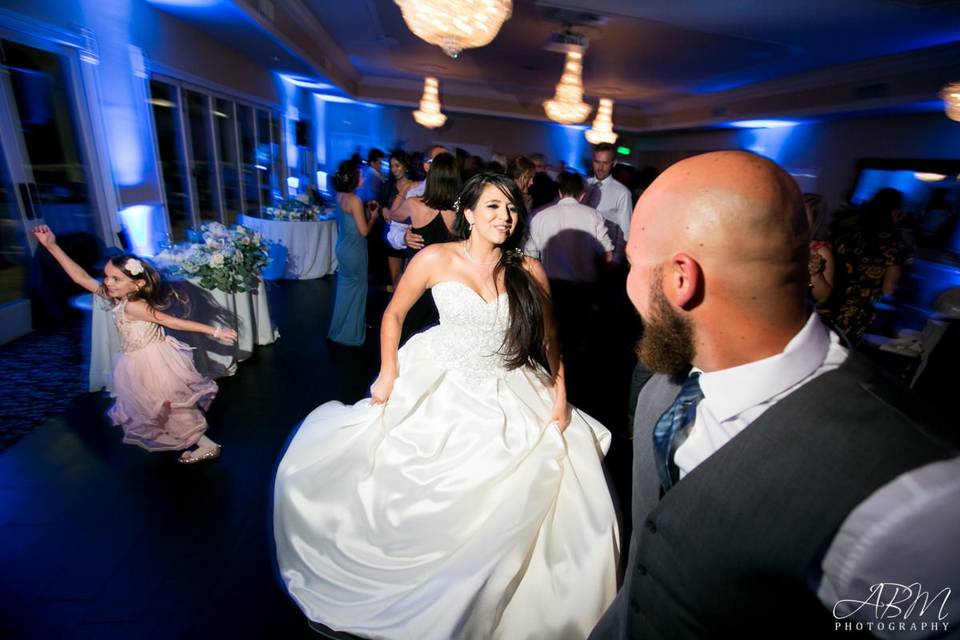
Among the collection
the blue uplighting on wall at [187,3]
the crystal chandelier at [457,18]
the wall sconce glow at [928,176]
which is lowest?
the wall sconce glow at [928,176]

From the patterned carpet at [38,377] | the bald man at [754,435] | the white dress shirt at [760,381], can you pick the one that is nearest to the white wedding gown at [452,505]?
the bald man at [754,435]

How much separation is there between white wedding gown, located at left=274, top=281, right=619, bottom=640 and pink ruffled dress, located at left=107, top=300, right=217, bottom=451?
40.8 inches

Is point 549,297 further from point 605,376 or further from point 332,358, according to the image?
point 332,358

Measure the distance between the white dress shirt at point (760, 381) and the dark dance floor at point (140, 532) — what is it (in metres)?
1.70

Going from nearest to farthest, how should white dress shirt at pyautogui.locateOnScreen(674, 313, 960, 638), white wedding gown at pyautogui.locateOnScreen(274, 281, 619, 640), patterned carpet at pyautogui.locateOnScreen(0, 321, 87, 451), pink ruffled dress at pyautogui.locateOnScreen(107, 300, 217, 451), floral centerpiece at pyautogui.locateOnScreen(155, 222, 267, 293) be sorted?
white dress shirt at pyautogui.locateOnScreen(674, 313, 960, 638)
white wedding gown at pyautogui.locateOnScreen(274, 281, 619, 640)
pink ruffled dress at pyautogui.locateOnScreen(107, 300, 217, 451)
patterned carpet at pyautogui.locateOnScreen(0, 321, 87, 451)
floral centerpiece at pyautogui.locateOnScreen(155, 222, 267, 293)

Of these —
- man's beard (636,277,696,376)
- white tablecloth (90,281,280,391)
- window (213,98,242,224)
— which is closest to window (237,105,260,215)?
window (213,98,242,224)

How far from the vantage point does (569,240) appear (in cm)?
389

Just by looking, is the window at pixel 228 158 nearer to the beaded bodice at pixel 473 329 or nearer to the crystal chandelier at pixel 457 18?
the crystal chandelier at pixel 457 18

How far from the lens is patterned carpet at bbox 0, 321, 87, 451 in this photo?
112 inches

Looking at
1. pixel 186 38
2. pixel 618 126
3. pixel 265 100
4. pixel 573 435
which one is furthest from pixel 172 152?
pixel 618 126

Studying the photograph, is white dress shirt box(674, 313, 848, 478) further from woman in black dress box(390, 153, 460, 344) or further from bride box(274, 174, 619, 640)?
woman in black dress box(390, 153, 460, 344)

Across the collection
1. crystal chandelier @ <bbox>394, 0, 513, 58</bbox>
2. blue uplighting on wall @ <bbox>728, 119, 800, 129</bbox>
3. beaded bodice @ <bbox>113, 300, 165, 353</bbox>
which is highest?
blue uplighting on wall @ <bbox>728, 119, 800, 129</bbox>

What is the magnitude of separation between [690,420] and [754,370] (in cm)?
16

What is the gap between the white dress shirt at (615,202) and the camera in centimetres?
459
